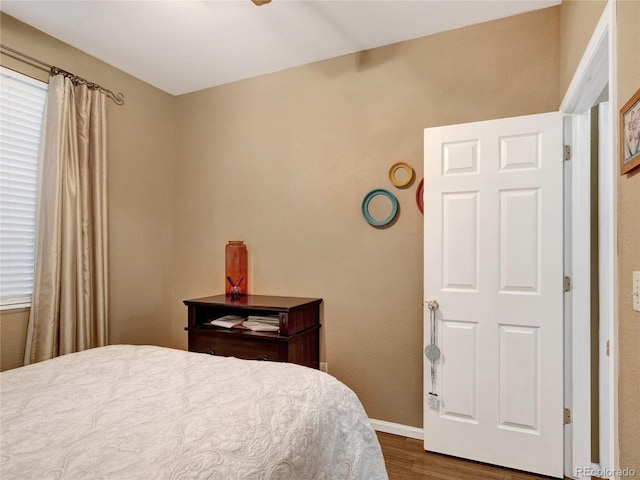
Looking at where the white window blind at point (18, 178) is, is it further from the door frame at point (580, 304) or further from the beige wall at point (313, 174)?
the door frame at point (580, 304)

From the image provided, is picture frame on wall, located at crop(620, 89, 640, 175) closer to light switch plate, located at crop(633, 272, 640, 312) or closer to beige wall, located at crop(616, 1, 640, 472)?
beige wall, located at crop(616, 1, 640, 472)

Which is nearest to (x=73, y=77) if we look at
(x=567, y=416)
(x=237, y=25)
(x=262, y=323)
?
(x=237, y=25)

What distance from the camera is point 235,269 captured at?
3172mm

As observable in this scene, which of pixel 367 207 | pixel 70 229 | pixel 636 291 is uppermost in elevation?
pixel 367 207

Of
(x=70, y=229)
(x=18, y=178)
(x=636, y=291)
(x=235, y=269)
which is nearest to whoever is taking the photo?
A: (x=636, y=291)

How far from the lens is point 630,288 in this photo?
1.12 m

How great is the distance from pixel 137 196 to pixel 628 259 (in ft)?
10.6

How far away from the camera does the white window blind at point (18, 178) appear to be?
2.40 meters

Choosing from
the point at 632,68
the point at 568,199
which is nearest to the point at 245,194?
the point at 568,199

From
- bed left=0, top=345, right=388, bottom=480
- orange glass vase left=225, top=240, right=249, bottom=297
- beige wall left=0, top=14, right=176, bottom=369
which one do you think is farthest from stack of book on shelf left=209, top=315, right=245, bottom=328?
bed left=0, top=345, right=388, bottom=480

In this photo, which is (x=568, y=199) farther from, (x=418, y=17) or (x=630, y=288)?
(x=418, y=17)

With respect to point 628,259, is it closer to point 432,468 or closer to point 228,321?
point 432,468

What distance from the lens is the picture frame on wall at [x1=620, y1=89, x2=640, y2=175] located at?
105 centimetres

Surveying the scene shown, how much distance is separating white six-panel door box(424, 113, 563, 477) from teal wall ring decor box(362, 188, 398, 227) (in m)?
0.29
